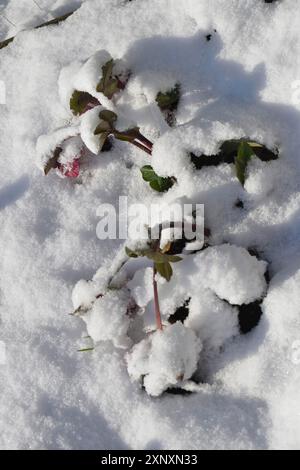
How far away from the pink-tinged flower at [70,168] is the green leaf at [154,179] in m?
0.26

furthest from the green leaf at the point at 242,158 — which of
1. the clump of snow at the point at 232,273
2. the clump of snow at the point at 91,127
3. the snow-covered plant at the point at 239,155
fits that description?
the clump of snow at the point at 91,127

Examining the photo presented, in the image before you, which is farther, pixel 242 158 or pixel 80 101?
pixel 80 101

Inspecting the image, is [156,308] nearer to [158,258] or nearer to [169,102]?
[158,258]

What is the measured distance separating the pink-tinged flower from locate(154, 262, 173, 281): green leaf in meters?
0.54

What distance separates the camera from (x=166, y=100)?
82.7 inches

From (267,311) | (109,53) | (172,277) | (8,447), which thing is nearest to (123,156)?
(109,53)

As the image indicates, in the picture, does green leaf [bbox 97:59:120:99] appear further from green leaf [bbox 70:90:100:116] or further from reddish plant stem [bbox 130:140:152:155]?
reddish plant stem [bbox 130:140:152:155]

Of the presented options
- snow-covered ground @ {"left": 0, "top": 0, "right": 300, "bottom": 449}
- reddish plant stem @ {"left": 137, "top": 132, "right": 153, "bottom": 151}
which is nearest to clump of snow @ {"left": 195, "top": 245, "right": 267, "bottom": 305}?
snow-covered ground @ {"left": 0, "top": 0, "right": 300, "bottom": 449}

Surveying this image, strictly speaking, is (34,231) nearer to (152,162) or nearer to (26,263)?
(26,263)

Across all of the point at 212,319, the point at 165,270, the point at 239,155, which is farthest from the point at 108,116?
the point at 212,319

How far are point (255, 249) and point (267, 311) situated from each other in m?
0.22

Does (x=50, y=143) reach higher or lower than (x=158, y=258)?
higher

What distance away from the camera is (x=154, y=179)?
2.05 metres

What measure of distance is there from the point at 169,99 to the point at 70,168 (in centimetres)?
44
